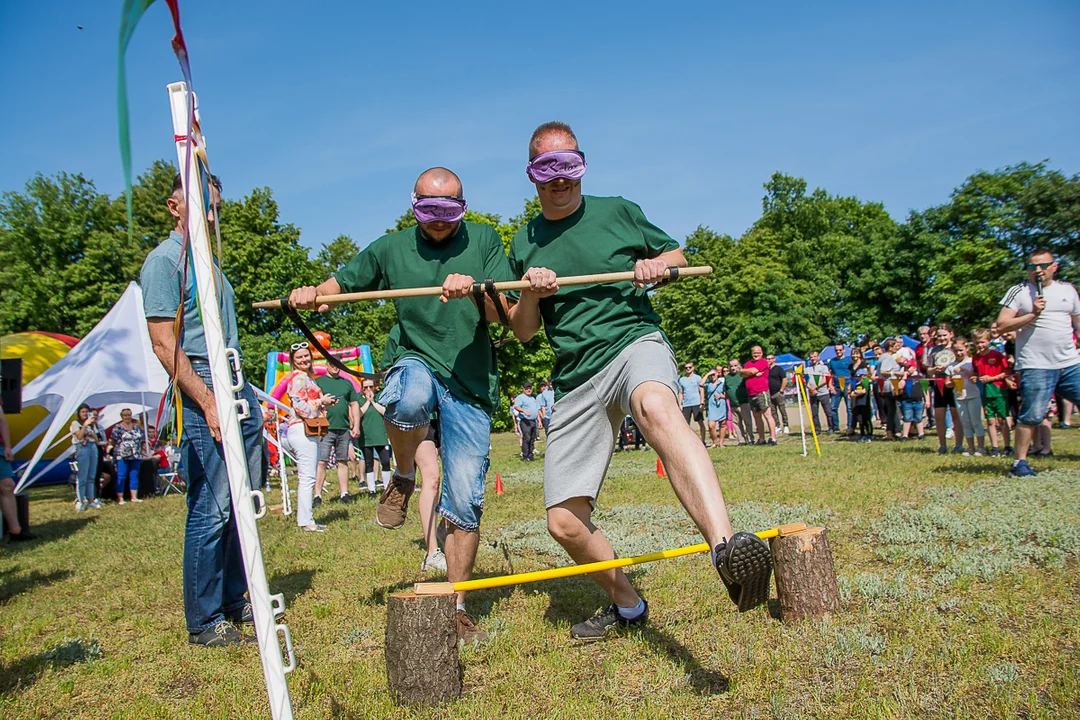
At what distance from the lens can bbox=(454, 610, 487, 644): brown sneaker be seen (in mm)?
3922

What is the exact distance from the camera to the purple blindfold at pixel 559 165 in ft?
12.2

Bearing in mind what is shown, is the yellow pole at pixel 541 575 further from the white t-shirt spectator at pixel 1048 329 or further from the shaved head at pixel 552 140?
the white t-shirt spectator at pixel 1048 329

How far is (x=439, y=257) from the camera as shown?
14.2 ft

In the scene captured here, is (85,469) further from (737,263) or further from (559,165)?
(737,263)

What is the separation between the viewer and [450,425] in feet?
13.9

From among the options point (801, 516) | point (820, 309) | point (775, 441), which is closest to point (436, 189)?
point (801, 516)

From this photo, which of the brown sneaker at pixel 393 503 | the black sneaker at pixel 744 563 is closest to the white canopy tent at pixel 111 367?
the brown sneaker at pixel 393 503

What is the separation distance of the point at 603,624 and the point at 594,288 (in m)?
1.70

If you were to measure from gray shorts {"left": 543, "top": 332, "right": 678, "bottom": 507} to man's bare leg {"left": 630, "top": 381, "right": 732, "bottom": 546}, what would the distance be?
213mm

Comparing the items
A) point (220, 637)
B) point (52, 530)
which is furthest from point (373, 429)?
point (220, 637)

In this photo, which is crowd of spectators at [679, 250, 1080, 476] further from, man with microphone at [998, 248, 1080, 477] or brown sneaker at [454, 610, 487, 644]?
brown sneaker at [454, 610, 487, 644]

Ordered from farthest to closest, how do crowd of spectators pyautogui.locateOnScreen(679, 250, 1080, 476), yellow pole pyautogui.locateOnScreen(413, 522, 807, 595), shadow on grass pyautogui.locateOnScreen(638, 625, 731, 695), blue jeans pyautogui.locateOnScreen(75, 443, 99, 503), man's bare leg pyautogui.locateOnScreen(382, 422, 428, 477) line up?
blue jeans pyautogui.locateOnScreen(75, 443, 99, 503) < crowd of spectators pyautogui.locateOnScreen(679, 250, 1080, 476) < man's bare leg pyautogui.locateOnScreen(382, 422, 428, 477) < yellow pole pyautogui.locateOnScreen(413, 522, 807, 595) < shadow on grass pyautogui.locateOnScreen(638, 625, 731, 695)

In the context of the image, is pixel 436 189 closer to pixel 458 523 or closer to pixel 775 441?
pixel 458 523

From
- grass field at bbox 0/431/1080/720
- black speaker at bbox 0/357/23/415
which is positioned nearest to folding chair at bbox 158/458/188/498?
black speaker at bbox 0/357/23/415
